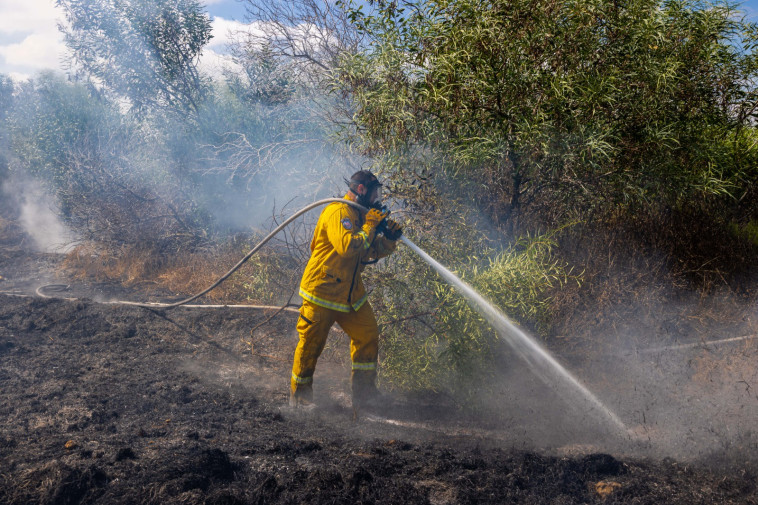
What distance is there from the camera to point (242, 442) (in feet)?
12.0

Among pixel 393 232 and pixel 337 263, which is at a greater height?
pixel 393 232

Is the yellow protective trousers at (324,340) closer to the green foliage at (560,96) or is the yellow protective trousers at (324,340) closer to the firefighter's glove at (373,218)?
the firefighter's glove at (373,218)

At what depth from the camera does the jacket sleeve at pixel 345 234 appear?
3.89 metres

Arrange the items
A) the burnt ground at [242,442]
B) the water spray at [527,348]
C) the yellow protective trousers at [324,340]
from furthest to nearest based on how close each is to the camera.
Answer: the yellow protective trousers at [324,340], the water spray at [527,348], the burnt ground at [242,442]

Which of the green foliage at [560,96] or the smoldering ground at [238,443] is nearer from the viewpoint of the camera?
the smoldering ground at [238,443]

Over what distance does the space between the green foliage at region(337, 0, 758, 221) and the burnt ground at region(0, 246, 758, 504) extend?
6.92 ft

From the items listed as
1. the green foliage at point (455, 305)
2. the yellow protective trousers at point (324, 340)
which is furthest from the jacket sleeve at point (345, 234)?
the green foliage at point (455, 305)

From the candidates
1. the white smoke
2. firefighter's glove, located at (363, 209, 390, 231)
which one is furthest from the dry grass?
the white smoke

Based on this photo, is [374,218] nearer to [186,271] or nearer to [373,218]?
[373,218]

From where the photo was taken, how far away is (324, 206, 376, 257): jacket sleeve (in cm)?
389

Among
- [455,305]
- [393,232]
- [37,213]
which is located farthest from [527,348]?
[37,213]

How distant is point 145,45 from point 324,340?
935cm

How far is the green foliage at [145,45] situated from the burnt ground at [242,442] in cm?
628

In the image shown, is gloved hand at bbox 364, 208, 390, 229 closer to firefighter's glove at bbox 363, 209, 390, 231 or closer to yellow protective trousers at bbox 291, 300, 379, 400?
firefighter's glove at bbox 363, 209, 390, 231
